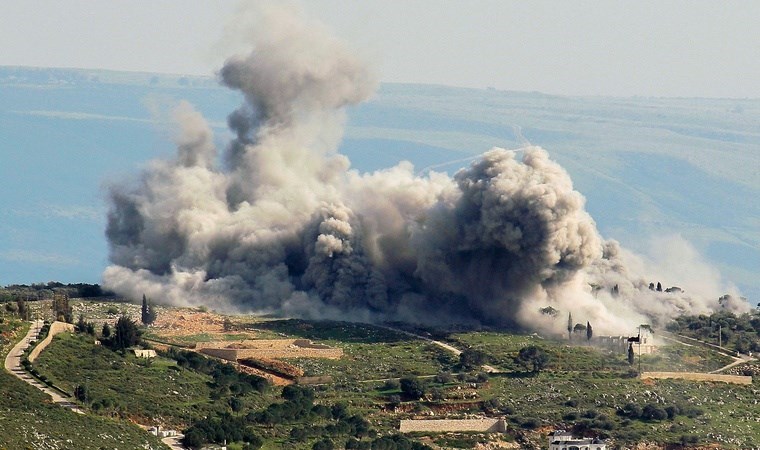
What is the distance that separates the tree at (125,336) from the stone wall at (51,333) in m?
2.25

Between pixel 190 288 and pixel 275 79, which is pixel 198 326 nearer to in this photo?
pixel 190 288

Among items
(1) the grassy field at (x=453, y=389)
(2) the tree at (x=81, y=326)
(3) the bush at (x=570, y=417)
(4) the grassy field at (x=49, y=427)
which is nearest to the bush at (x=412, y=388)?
(1) the grassy field at (x=453, y=389)

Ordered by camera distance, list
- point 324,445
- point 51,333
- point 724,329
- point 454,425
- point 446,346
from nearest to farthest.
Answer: point 324,445, point 454,425, point 51,333, point 446,346, point 724,329

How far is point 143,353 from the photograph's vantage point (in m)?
92.6

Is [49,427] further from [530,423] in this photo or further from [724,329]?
[724,329]

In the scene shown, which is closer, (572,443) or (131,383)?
(131,383)

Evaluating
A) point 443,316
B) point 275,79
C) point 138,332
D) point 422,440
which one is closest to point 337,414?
point 422,440

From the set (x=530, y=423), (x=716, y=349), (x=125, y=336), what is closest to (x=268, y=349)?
(x=125, y=336)

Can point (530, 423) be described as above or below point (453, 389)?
below

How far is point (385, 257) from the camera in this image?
119500 millimetres

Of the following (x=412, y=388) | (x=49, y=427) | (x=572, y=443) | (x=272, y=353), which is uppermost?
(x=272, y=353)

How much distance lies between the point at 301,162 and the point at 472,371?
29.2 meters

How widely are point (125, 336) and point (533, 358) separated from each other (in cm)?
2068

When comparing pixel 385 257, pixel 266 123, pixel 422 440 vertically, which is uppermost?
pixel 266 123
